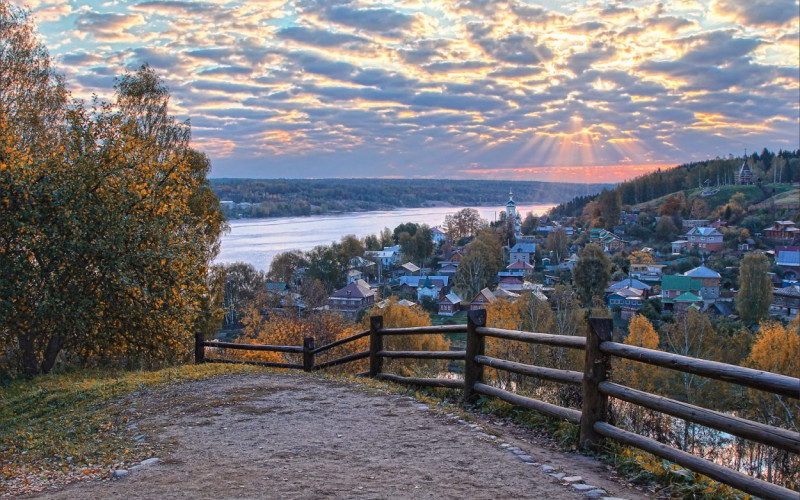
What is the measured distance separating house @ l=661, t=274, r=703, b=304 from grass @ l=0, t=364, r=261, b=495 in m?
61.4

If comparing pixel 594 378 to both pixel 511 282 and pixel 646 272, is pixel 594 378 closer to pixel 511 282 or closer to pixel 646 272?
pixel 511 282

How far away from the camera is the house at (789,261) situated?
78.2 metres

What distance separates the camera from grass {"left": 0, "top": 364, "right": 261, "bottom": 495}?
6.14 metres

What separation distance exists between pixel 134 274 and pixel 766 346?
112 ft

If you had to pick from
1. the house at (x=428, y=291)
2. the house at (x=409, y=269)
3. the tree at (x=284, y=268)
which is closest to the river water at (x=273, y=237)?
the tree at (x=284, y=268)

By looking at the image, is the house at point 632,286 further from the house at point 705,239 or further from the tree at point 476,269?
the house at point 705,239

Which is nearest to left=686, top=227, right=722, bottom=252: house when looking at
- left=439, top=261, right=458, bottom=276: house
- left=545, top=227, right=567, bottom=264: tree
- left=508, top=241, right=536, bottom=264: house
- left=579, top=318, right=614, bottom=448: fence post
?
left=545, top=227, right=567, bottom=264: tree

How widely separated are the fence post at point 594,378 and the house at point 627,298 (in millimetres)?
58251

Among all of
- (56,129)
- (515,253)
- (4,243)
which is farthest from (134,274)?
(515,253)

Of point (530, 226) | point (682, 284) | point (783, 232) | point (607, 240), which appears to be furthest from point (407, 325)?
point (530, 226)

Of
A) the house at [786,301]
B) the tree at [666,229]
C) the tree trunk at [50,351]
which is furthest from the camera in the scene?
the tree at [666,229]

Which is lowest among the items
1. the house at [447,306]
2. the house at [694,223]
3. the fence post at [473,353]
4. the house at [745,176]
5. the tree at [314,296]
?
the house at [447,306]

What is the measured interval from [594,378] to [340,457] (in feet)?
7.85

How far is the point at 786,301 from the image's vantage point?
65.1 metres
